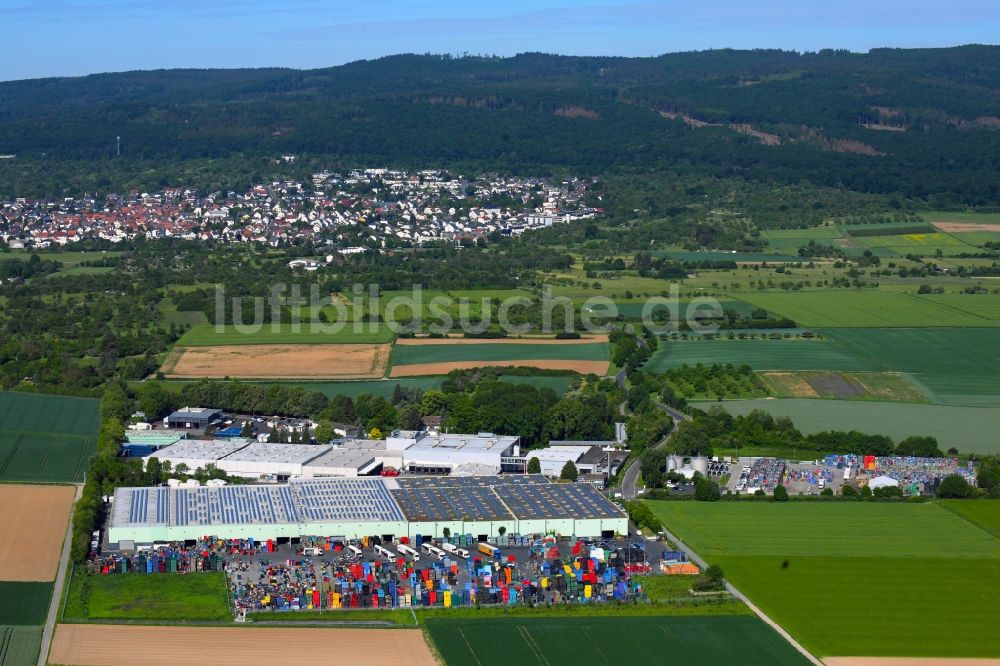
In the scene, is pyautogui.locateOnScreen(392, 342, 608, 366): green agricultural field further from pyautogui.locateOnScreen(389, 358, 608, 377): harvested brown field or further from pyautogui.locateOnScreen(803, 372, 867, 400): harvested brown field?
pyautogui.locateOnScreen(803, 372, 867, 400): harvested brown field

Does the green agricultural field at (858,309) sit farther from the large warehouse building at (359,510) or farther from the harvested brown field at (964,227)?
the large warehouse building at (359,510)

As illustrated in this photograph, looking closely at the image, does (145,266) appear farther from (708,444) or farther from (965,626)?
(965,626)

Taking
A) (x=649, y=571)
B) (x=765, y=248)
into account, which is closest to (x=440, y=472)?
(x=649, y=571)

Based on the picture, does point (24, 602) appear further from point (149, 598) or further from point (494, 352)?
point (494, 352)

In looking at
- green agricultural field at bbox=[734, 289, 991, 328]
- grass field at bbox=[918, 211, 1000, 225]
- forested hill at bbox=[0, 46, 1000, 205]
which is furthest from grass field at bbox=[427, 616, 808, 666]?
forested hill at bbox=[0, 46, 1000, 205]

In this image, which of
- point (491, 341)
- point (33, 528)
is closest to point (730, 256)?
point (491, 341)
